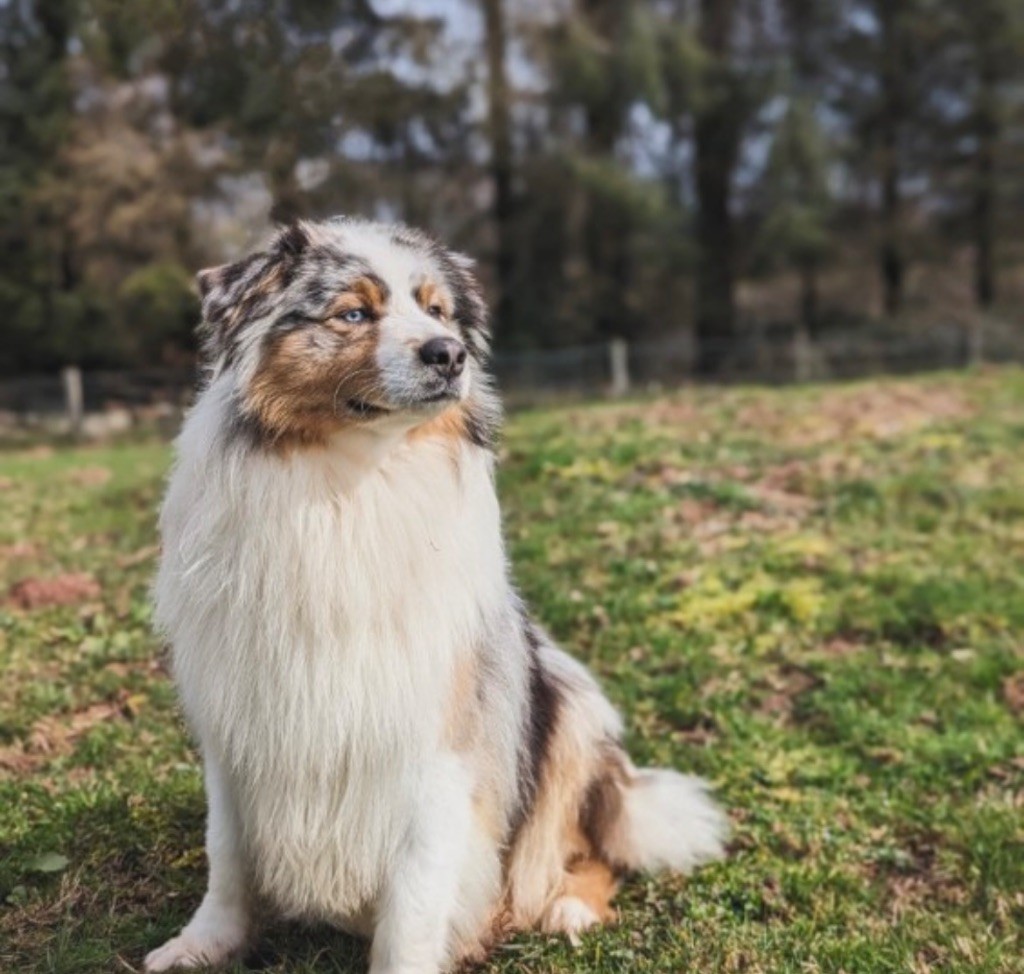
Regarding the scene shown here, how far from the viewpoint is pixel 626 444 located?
9.30m

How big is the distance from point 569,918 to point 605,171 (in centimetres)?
2003

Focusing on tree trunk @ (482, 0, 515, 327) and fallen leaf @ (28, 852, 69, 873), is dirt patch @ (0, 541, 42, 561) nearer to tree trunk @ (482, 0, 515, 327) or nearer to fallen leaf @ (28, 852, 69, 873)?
fallen leaf @ (28, 852, 69, 873)

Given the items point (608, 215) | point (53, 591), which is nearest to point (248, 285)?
point (53, 591)

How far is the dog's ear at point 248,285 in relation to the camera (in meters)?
2.85

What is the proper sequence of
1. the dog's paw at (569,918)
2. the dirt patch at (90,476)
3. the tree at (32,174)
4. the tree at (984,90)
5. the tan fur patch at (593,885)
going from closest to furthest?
the dog's paw at (569,918)
the tan fur patch at (593,885)
the dirt patch at (90,476)
the tree at (32,174)
the tree at (984,90)

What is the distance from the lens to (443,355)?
8.89 ft

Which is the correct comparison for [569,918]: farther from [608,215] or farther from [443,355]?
[608,215]

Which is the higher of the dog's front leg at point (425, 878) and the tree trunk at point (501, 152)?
the tree trunk at point (501, 152)

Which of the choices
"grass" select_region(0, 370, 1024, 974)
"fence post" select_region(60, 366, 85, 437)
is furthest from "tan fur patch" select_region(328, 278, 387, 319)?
"fence post" select_region(60, 366, 85, 437)

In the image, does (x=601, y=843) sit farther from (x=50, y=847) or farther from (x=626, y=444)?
(x=626, y=444)

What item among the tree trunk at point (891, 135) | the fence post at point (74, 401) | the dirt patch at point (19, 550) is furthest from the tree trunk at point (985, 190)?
the dirt patch at point (19, 550)

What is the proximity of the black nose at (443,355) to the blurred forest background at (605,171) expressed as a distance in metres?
12.9

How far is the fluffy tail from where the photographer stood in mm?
3594

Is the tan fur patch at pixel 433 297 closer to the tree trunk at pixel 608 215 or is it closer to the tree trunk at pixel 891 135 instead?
the tree trunk at pixel 608 215
